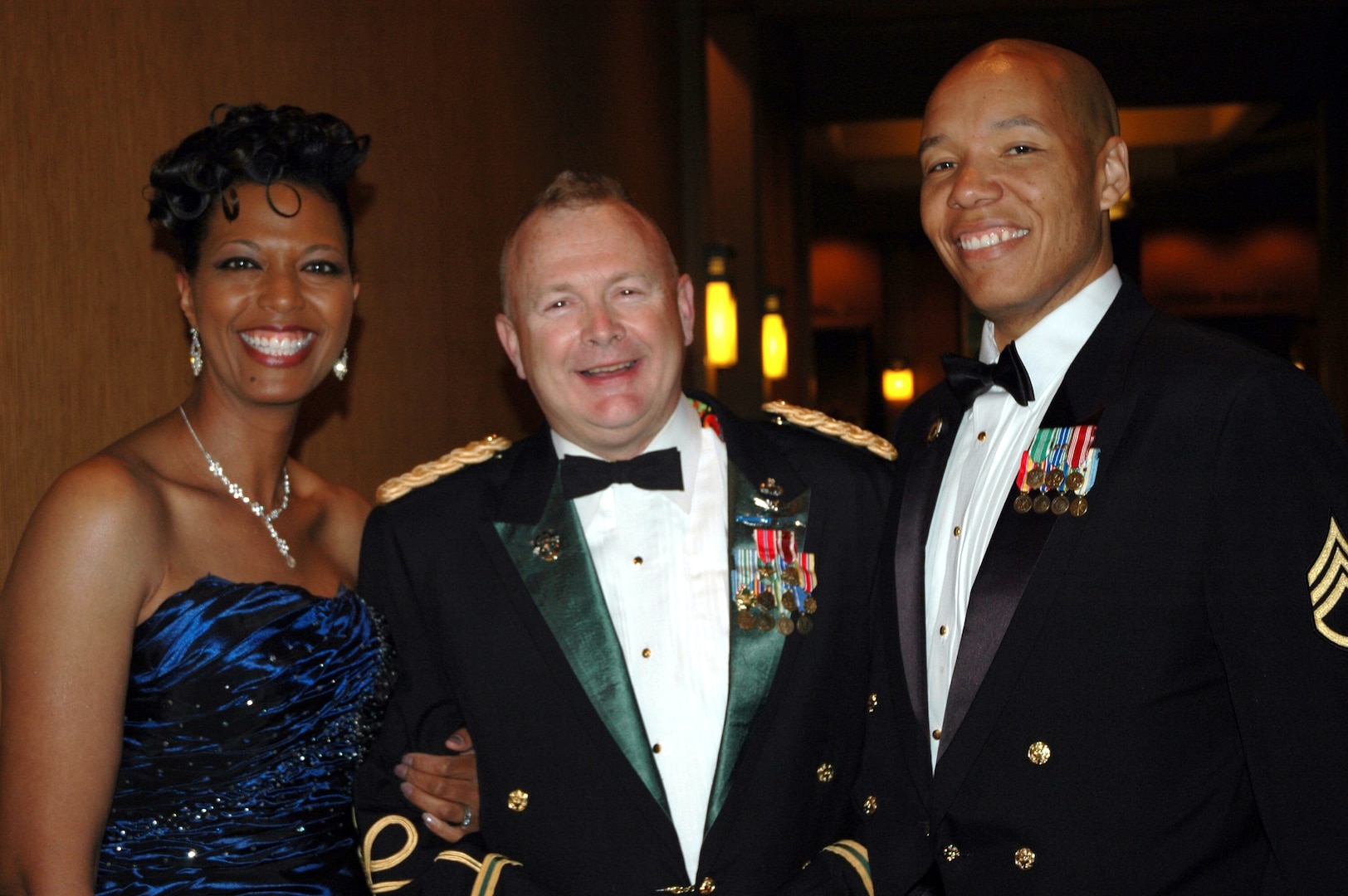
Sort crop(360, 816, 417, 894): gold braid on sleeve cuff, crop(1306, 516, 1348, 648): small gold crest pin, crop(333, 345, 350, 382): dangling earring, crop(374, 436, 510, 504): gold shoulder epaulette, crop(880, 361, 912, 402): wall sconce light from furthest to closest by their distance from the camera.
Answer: crop(880, 361, 912, 402): wall sconce light < crop(333, 345, 350, 382): dangling earring < crop(374, 436, 510, 504): gold shoulder epaulette < crop(360, 816, 417, 894): gold braid on sleeve cuff < crop(1306, 516, 1348, 648): small gold crest pin

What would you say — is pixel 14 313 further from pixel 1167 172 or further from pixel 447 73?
pixel 1167 172

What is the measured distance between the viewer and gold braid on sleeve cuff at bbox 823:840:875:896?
6.42 feet

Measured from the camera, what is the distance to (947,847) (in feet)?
5.85

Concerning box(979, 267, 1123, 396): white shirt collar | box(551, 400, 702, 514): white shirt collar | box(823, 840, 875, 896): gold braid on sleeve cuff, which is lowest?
box(823, 840, 875, 896): gold braid on sleeve cuff

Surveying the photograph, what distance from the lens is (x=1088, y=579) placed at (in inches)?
67.2

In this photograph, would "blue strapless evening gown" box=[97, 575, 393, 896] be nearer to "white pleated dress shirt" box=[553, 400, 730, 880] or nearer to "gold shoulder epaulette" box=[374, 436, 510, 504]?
"gold shoulder epaulette" box=[374, 436, 510, 504]

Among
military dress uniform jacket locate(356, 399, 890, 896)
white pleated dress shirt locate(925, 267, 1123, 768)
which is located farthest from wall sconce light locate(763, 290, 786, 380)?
white pleated dress shirt locate(925, 267, 1123, 768)

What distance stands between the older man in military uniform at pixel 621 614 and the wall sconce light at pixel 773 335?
6529 mm

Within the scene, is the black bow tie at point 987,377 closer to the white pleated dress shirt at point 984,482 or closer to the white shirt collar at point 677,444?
the white pleated dress shirt at point 984,482

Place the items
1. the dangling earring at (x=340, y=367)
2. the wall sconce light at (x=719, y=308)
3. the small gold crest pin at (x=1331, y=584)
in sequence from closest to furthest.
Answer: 1. the small gold crest pin at (x=1331, y=584)
2. the dangling earring at (x=340, y=367)
3. the wall sconce light at (x=719, y=308)

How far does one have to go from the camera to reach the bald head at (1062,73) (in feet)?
6.35

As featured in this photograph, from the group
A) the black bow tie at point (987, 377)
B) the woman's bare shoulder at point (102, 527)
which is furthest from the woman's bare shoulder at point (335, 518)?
the black bow tie at point (987, 377)

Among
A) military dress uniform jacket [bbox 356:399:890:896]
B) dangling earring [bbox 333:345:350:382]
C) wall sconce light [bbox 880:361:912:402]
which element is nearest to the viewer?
military dress uniform jacket [bbox 356:399:890:896]

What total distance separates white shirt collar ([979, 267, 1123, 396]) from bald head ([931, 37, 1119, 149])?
0.25 m
